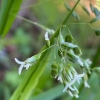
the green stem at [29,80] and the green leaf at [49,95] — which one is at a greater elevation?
the green stem at [29,80]

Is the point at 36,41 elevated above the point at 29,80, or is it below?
below

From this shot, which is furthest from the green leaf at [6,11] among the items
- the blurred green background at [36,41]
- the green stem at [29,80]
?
the blurred green background at [36,41]

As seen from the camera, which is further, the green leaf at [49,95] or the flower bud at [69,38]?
the green leaf at [49,95]

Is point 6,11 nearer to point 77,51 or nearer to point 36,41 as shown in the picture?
point 77,51

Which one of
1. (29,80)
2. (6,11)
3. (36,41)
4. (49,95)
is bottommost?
(36,41)

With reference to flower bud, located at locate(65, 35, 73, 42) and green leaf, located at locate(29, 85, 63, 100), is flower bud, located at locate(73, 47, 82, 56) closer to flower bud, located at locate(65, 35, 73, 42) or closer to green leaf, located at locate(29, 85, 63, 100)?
flower bud, located at locate(65, 35, 73, 42)

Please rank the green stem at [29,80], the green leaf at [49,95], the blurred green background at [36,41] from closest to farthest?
the green stem at [29,80] → the green leaf at [49,95] → the blurred green background at [36,41]

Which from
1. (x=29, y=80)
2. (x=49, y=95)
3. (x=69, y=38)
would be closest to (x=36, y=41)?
(x=49, y=95)

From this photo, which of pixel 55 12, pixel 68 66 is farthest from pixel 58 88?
pixel 55 12

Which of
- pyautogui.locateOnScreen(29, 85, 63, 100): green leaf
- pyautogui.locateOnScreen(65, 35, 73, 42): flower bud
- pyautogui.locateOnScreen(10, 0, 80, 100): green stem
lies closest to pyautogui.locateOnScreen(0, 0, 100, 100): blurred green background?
pyautogui.locateOnScreen(29, 85, 63, 100): green leaf

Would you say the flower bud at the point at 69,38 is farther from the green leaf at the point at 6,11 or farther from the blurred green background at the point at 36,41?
the blurred green background at the point at 36,41

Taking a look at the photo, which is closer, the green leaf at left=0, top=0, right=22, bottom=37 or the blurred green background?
the green leaf at left=0, top=0, right=22, bottom=37
